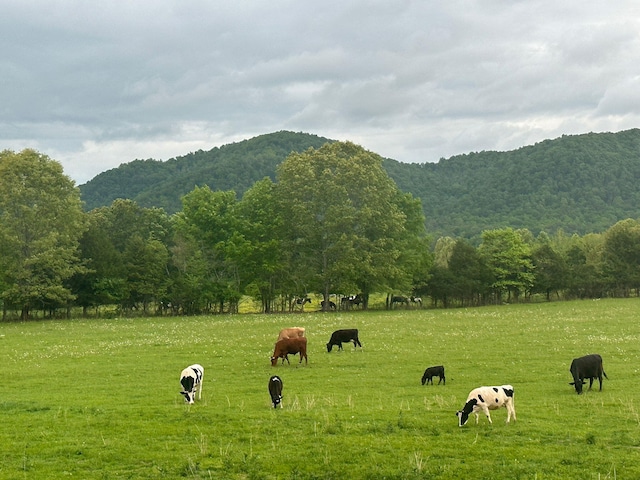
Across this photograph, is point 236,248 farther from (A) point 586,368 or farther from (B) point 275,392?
(A) point 586,368

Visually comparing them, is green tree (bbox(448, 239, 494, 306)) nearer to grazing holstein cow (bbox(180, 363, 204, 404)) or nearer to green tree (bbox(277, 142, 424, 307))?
green tree (bbox(277, 142, 424, 307))

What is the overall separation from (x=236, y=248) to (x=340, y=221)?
12494mm

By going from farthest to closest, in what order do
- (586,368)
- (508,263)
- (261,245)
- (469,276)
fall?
(508,263), (469,276), (261,245), (586,368)

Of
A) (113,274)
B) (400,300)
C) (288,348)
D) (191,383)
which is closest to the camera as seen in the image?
(191,383)

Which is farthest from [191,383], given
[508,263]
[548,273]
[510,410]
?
[548,273]

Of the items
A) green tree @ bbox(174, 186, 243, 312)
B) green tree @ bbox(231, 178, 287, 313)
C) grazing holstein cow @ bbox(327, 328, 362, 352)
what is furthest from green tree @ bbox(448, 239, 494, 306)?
grazing holstein cow @ bbox(327, 328, 362, 352)

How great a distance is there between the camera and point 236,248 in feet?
224

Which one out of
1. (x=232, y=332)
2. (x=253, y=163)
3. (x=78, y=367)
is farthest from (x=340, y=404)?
(x=253, y=163)

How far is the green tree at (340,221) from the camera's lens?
67500 millimetres

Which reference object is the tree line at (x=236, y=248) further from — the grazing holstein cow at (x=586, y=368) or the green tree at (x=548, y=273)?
the grazing holstein cow at (x=586, y=368)

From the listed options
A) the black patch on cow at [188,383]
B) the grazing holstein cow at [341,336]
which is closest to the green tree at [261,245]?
the grazing holstein cow at [341,336]

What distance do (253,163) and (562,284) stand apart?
124m

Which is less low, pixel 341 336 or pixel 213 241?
pixel 213 241

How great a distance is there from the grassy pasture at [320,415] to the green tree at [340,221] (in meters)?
32.9
